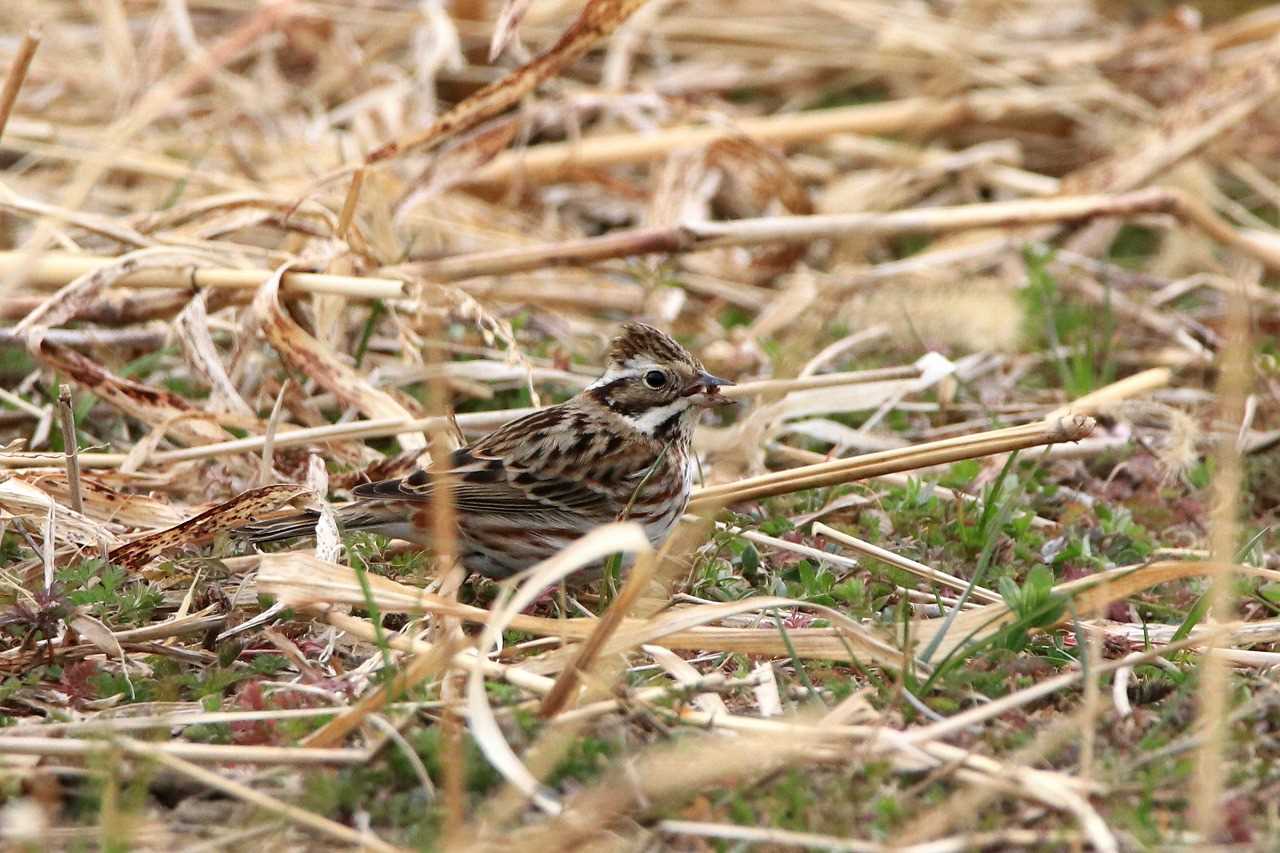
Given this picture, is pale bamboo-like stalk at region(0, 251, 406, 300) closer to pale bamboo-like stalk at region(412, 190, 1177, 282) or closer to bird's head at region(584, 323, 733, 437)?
pale bamboo-like stalk at region(412, 190, 1177, 282)

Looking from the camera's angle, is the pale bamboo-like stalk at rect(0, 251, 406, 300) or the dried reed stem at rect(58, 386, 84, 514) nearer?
the dried reed stem at rect(58, 386, 84, 514)

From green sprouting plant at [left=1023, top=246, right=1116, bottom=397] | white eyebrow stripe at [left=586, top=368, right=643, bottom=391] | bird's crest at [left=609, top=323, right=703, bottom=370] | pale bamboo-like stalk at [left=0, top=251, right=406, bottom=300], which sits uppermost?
pale bamboo-like stalk at [left=0, top=251, right=406, bottom=300]

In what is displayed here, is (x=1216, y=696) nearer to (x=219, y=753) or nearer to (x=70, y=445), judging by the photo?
(x=219, y=753)

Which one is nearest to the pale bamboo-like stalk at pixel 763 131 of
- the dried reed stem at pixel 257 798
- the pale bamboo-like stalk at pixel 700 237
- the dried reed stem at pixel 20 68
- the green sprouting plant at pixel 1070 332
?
the pale bamboo-like stalk at pixel 700 237

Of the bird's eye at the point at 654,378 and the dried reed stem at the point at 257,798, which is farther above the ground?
the bird's eye at the point at 654,378

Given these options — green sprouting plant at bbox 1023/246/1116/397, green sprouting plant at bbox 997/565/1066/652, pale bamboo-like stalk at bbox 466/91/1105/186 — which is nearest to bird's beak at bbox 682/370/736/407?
green sprouting plant at bbox 997/565/1066/652

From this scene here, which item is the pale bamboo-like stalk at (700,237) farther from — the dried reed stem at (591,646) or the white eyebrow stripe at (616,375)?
the dried reed stem at (591,646)

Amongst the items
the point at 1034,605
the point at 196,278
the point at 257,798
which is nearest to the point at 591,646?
the point at 257,798

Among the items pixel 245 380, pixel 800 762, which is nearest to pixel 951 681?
pixel 800 762
